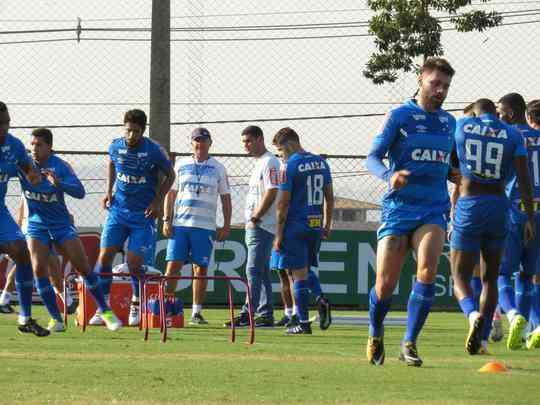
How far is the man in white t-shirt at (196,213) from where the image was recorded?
15859mm

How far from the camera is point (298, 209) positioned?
14.9 m

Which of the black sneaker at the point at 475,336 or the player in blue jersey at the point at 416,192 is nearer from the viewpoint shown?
the player in blue jersey at the point at 416,192

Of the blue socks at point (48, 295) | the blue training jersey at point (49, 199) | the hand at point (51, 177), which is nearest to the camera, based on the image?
the hand at point (51, 177)

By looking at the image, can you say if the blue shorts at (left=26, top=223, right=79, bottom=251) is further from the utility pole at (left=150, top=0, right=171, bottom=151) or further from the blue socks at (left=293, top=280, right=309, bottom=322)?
the utility pole at (left=150, top=0, right=171, bottom=151)

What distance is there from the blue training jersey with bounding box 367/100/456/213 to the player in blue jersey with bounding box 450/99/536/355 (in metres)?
0.85

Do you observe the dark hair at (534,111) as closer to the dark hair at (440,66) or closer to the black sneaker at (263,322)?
the dark hair at (440,66)

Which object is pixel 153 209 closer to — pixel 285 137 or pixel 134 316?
pixel 134 316

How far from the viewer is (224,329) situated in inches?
596

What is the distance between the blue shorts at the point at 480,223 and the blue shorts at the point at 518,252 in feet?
5.33

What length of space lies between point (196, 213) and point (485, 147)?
579 cm

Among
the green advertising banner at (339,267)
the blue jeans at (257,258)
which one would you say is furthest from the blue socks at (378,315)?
the green advertising banner at (339,267)

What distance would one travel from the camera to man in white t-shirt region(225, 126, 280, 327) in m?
15.6

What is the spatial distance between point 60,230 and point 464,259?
4.51 meters

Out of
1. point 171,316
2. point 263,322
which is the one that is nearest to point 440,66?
point 171,316
